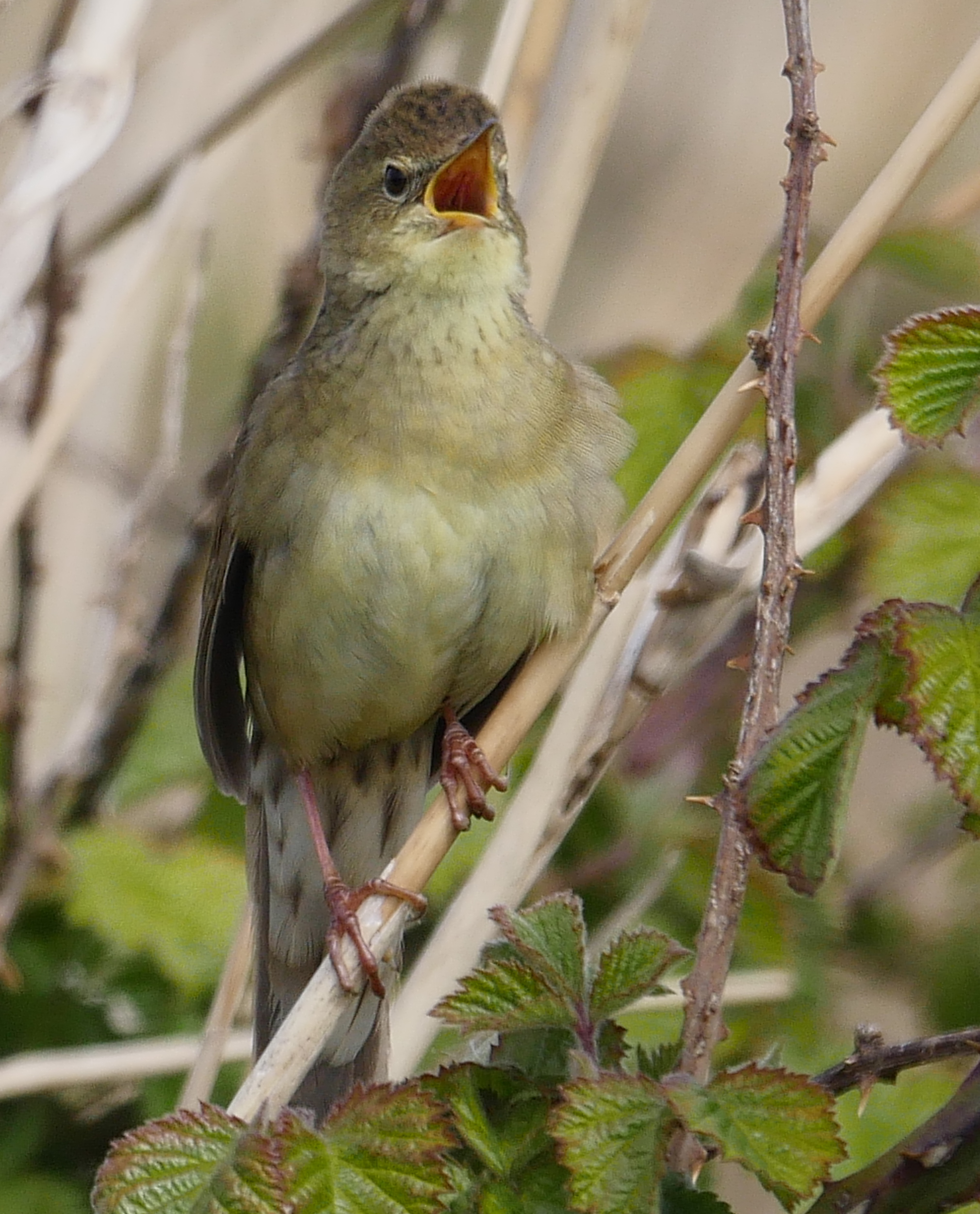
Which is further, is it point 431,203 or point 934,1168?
point 431,203

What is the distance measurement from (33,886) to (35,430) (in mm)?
769

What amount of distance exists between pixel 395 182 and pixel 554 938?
49.1 inches

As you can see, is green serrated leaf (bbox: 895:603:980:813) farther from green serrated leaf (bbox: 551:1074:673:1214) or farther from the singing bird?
the singing bird

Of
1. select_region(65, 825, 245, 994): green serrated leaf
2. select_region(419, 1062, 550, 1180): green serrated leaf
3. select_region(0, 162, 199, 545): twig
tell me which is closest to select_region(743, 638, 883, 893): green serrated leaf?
select_region(419, 1062, 550, 1180): green serrated leaf

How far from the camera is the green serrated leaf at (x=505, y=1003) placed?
3.93 ft

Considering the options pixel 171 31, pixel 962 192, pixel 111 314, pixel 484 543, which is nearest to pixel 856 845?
pixel 962 192

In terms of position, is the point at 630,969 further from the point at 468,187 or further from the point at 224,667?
the point at 224,667

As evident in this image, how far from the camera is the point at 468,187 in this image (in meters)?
2.16

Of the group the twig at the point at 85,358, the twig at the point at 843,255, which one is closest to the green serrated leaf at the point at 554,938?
the twig at the point at 843,255

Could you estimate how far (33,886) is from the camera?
2684mm

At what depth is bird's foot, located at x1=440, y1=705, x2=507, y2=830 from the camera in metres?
1.78

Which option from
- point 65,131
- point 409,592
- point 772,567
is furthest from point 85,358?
point 772,567

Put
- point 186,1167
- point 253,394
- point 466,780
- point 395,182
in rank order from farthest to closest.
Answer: point 253,394, point 395,182, point 466,780, point 186,1167

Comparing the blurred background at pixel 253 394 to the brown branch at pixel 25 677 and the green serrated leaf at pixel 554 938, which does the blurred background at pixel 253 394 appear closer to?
the brown branch at pixel 25 677
